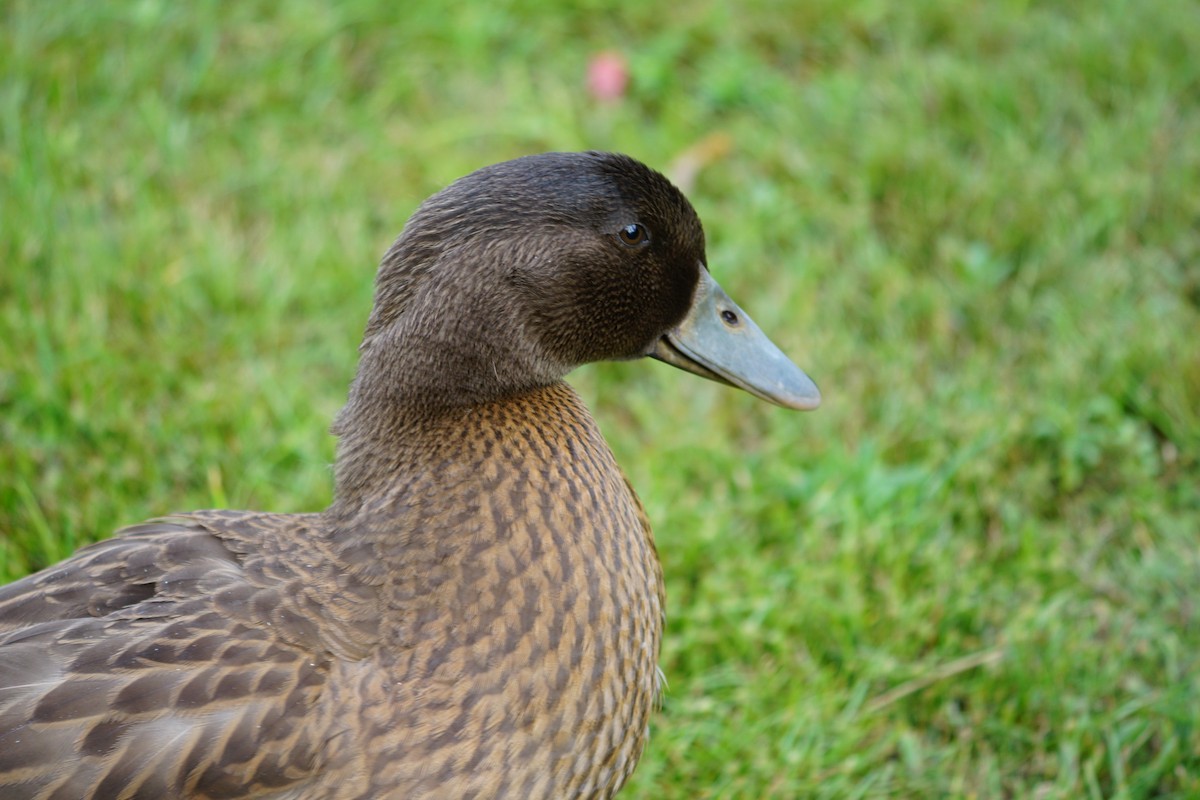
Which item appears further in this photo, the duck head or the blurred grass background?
the blurred grass background

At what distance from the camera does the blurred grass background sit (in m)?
2.90

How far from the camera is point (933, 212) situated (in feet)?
13.4

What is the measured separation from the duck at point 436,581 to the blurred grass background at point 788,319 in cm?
78

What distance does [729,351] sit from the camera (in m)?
2.38

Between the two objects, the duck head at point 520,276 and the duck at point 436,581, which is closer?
the duck at point 436,581

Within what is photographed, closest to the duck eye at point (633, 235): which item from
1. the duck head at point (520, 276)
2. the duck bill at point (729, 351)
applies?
the duck head at point (520, 276)

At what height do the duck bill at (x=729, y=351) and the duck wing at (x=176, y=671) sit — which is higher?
the duck bill at (x=729, y=351)

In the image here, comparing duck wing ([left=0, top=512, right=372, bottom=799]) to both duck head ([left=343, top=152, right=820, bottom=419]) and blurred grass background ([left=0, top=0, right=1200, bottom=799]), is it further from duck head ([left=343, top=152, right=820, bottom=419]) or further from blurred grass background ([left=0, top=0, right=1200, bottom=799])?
blurred grass background ([left=0, top=0, right=1200, bottom=799])

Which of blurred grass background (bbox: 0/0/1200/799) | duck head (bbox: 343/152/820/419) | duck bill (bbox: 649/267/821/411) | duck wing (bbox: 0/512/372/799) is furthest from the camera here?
blurred grass background (bbox: 0/0/1200/799)

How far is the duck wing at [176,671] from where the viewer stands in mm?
1889

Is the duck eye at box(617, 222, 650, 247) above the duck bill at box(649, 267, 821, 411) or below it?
above

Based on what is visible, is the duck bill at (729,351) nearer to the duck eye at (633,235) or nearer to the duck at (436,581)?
the duck at (436,581)


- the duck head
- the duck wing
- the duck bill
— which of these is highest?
the duck head

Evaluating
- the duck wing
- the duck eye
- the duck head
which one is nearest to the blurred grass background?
the duck wing
